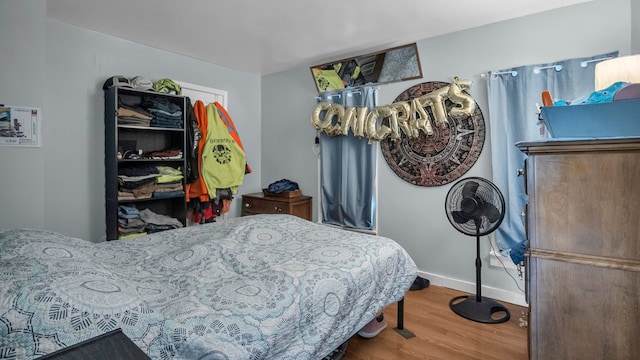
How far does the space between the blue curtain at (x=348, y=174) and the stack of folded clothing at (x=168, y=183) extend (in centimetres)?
150

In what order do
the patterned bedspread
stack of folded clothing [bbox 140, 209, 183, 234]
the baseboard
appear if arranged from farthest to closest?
stack of folded clothing [bbox 140, 209, 183, 234] < the baseboard < the patterned bedspread

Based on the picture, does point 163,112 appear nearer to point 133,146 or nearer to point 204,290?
point 133,146

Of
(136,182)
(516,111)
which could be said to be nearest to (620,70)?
(516,111)

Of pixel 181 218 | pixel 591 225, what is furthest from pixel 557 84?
pixel 181 218

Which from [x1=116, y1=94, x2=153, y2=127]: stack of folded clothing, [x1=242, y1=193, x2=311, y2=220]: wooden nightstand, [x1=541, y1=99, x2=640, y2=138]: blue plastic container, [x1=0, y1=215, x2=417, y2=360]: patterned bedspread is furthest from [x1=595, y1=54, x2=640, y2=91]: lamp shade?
[x1=116, y1=94, x2=153, y2=127]: stack of folded clothing

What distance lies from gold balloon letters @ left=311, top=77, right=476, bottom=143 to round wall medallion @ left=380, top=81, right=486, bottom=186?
8 cm

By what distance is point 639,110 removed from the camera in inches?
36.5

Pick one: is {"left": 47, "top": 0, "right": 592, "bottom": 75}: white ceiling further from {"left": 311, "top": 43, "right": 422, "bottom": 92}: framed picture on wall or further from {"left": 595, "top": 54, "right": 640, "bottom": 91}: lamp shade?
{"left": 595, "top": 54, "right": 640, "bottom": 91}: lamp shade

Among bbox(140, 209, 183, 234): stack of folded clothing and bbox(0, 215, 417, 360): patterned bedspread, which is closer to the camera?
bbox(0, 215, 417, 360): patterned bedspread

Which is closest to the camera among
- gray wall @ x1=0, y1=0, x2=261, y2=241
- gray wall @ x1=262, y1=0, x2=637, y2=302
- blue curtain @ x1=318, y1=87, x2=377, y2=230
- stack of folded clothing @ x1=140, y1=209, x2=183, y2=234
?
gray wall @ x1=0, y1=0, x2=261, y2=241

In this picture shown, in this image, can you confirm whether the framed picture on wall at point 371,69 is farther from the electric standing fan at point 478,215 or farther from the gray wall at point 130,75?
the electric standing fan at point 478,215

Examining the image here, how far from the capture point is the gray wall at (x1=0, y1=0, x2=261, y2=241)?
1.88 m

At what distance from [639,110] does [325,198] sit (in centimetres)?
270

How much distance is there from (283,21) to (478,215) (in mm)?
2151
